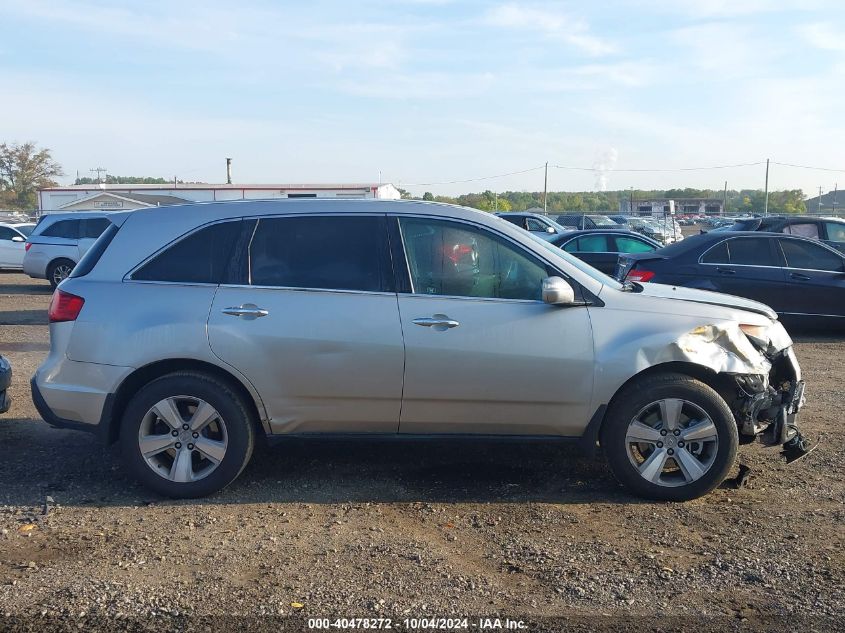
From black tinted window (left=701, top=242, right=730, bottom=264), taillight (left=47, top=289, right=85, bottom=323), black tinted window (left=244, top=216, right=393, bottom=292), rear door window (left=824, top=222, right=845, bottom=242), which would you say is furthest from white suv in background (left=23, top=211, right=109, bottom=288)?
rear door window (left=824, top=222, right=845, bottom=242)

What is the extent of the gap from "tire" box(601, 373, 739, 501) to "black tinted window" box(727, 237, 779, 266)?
7270 millimetres

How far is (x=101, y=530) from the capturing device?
485cm

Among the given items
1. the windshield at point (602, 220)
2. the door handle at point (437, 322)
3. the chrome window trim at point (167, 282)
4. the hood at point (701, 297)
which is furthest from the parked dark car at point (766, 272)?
the windshield at point (602, 220)

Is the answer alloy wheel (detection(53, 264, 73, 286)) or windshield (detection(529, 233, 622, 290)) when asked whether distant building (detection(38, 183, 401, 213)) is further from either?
windshield (detection(529, 233, 622, 290))

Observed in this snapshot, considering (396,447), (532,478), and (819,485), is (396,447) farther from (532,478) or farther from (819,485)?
(819,485)

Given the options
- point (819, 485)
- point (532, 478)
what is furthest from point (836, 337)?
point (532, 478)

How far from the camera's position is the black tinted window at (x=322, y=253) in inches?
213

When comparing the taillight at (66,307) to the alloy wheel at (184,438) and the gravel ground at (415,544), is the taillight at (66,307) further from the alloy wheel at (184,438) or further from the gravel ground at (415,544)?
the gravel ground at (415,544)

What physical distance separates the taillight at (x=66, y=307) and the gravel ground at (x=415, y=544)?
110cm

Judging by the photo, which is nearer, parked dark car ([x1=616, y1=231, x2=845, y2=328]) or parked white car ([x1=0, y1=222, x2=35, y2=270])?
parked dark car ([x1=616, y1=231, x2=845, y2=328])

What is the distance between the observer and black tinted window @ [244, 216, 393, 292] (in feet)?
17.7

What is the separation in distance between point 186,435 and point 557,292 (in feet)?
7.93

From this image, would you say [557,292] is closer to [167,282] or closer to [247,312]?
[247,312]

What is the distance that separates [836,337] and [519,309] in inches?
334
